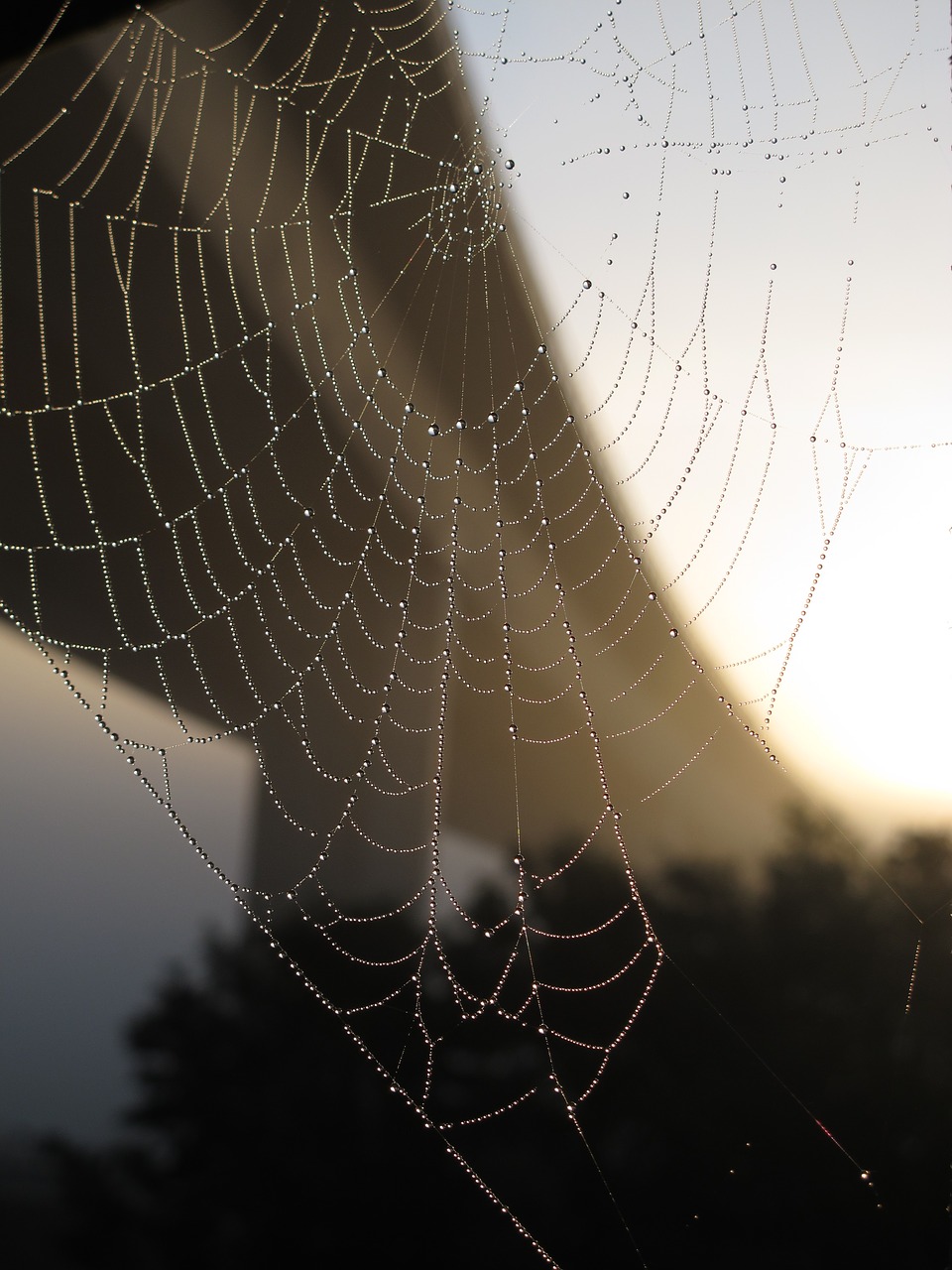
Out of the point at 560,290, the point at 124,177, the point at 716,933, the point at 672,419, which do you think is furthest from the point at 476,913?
the point at 124,177

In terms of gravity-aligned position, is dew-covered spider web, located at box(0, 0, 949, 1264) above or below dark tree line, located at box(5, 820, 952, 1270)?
above

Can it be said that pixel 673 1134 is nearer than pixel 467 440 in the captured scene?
Yes

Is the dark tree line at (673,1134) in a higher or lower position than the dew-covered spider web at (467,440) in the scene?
lower

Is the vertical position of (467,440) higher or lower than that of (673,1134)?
higher
